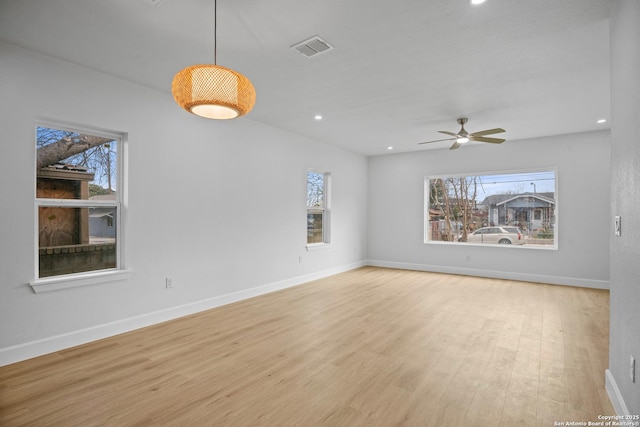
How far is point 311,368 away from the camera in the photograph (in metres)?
2.77

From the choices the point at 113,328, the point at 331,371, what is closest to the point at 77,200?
the point at 113,328

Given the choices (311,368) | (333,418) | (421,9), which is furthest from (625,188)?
(311,368)

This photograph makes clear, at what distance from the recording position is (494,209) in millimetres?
6992

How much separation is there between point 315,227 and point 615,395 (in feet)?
16.6

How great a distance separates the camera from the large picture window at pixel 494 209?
6.40 meters

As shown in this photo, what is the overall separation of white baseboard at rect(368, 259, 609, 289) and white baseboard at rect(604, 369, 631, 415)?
425cm

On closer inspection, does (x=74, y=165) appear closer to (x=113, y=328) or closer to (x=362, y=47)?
(x=113, y=328)

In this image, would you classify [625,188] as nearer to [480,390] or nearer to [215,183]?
[480,390]

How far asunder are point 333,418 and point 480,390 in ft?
3.73

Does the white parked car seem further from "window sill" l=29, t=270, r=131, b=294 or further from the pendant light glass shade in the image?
"window sill" l=29, t=270, r=131, b=294

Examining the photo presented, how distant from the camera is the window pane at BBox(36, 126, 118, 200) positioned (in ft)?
10.5

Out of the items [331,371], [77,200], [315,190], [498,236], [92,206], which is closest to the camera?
[331,371]

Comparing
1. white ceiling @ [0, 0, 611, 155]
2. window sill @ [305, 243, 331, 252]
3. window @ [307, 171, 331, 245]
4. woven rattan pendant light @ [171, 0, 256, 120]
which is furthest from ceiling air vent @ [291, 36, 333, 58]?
window sill @ [305, 243, 331, 252]

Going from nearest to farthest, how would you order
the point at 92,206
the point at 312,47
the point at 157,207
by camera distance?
the point at 312,47 → the point at 92,206 → the point at 157,207
